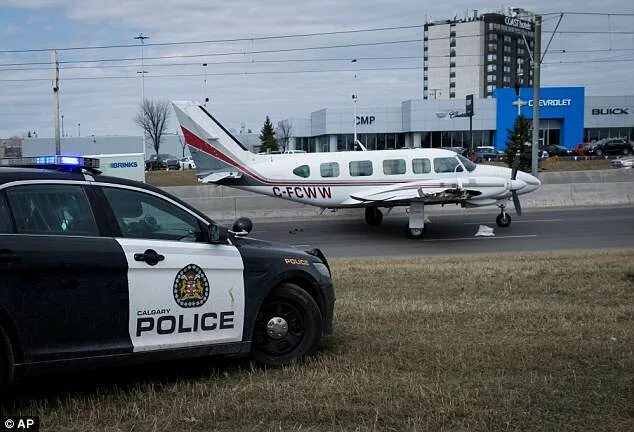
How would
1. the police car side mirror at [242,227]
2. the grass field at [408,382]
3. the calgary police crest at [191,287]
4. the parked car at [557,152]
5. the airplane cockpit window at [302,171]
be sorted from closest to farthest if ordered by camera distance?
1. the grass field at [408,382]
2. the calgary police crest at [191,287]
3. the police car side mirror at [242,227]
4. the airplane cockpit window at [302,171]
5. the parked car at [557,152]

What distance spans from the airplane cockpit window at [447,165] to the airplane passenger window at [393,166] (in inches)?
39.4

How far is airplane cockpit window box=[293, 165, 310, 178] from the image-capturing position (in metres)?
22.3

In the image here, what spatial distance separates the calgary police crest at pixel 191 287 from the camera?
549 centimetres

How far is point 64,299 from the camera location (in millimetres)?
4980

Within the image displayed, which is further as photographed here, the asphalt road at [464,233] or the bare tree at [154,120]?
the bare tree at [154,120]

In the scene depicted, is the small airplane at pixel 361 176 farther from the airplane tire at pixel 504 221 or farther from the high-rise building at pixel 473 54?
the high-rise building at pixel 473 54

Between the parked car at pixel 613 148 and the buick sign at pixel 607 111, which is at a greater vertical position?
the buick sign at pixel 607 111

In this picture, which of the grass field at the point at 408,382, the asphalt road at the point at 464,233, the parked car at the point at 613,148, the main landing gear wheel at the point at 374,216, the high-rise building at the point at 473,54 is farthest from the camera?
the high-rise building at the point at 473,54

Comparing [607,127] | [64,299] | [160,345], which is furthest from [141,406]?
[607,127]

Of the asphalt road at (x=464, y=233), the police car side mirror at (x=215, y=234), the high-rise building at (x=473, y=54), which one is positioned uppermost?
the high-rise building at (x=473, y=54)

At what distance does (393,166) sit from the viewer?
72.6 ft

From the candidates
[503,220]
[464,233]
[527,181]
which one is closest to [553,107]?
[527,181]

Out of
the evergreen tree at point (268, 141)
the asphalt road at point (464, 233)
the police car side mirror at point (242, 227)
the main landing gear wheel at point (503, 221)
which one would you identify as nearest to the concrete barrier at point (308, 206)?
the asphalt road at point (464, 233)

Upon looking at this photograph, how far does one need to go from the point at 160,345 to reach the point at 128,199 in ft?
3.66
